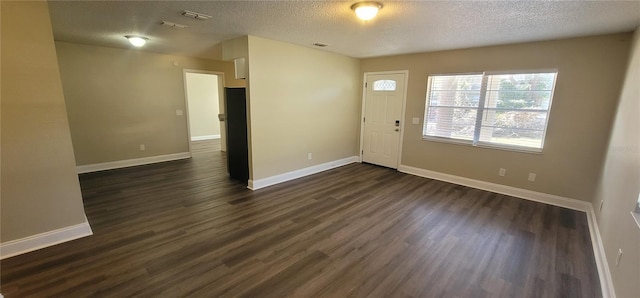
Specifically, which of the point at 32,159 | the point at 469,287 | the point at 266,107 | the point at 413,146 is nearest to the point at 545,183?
the point at 413,146

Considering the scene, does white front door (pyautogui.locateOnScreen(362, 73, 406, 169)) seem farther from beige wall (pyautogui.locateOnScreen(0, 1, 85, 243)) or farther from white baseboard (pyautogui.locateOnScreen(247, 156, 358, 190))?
beige wall (pyautogui.locateOnScreen(0, 1, 85, 243))

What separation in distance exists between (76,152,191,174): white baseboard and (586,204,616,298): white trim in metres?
7.00

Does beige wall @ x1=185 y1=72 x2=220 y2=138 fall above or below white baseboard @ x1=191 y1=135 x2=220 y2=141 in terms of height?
above

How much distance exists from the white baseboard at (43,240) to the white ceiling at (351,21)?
2274mm

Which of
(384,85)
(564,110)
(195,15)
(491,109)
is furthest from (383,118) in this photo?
(195,15)

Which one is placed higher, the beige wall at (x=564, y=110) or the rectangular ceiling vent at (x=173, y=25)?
the rectangular ceiling vent at (x=173, y=25)

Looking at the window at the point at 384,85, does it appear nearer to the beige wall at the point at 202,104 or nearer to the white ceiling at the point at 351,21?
the white ceiling at the point at 351,21

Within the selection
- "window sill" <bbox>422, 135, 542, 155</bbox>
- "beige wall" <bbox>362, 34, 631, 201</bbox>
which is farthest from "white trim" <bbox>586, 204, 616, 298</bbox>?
"window sill" <bbox>422, 135, 542, 155</bbox>

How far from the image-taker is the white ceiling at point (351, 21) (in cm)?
247

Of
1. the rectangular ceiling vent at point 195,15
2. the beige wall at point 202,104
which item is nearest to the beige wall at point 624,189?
the rectangular ceiling vent at point 195,15

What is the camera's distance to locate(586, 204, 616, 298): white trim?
2.00 m

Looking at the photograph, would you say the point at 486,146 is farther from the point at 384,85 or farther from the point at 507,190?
the point at 384,85

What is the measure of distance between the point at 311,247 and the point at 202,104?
8.30 m

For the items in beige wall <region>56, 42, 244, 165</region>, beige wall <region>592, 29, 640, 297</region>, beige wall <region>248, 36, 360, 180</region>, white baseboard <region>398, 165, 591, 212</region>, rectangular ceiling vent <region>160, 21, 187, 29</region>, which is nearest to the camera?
beige wall <region>592, 29, 640, 297</region>
